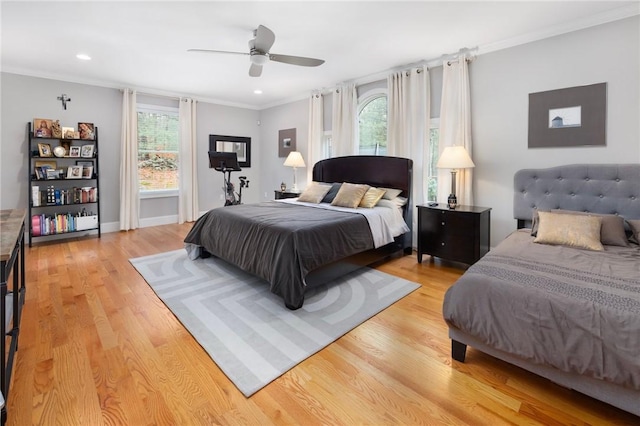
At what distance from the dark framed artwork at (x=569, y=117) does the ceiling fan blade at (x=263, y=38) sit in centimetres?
284

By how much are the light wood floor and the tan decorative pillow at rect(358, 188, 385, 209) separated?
1.61 metres

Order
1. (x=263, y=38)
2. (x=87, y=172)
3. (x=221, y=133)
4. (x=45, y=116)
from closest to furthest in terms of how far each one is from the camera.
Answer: (x=263, y=38) → (x=45, y=116) → (x=87, y=172) → (x=221, y=133)

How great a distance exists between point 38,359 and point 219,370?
116 cm

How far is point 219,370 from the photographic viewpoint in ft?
6.12

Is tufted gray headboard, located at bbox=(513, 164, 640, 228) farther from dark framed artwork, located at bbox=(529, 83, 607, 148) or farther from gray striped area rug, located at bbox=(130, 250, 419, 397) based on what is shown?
gray striped area rug, located at bbox=(130, 250, 419, 397)

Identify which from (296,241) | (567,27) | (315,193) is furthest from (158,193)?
(567,27)

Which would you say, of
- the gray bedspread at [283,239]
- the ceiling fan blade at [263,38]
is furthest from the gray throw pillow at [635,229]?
the ceiling fan blade at [263,38]

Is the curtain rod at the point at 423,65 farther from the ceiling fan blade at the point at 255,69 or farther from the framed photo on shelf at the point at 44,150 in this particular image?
the framed photo on shelf at the point at 44,150

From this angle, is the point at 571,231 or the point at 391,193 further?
the point at 391,193

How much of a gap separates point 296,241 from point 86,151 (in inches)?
176

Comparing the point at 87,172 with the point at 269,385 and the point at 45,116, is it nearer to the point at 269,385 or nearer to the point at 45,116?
the point at 45,116

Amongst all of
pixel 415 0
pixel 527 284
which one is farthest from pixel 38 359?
pixel 415 0

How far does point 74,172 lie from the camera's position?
4.93 meters

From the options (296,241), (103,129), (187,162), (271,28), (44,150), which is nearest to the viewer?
(296,241)
